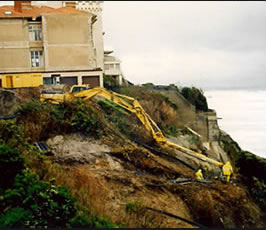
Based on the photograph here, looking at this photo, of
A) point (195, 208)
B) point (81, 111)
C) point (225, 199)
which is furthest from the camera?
point (81, 111)

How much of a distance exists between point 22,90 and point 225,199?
31.1 feet

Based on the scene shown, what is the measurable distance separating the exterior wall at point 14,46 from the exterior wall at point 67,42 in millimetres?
1049

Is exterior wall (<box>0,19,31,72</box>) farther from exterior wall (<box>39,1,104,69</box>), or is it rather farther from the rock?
the rock

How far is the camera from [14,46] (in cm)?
2111

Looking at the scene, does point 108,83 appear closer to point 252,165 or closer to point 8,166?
point 252,165

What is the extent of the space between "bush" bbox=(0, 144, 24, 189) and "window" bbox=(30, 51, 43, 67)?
13.1 m

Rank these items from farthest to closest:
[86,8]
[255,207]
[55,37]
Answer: [86,8] < [55,37] < [255,207]

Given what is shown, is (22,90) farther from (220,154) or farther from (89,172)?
(220,154)

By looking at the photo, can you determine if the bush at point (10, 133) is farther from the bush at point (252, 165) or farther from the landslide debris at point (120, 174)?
the bush at point (252, 165)

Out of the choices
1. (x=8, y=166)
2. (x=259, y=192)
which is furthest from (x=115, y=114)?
(x=8, y=166)

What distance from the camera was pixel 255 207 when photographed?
13578 millimetres

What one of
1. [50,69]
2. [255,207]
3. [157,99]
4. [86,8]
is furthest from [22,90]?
[86,8]

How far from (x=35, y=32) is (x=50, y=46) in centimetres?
117

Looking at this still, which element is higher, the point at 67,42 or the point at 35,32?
the point at 35,32
